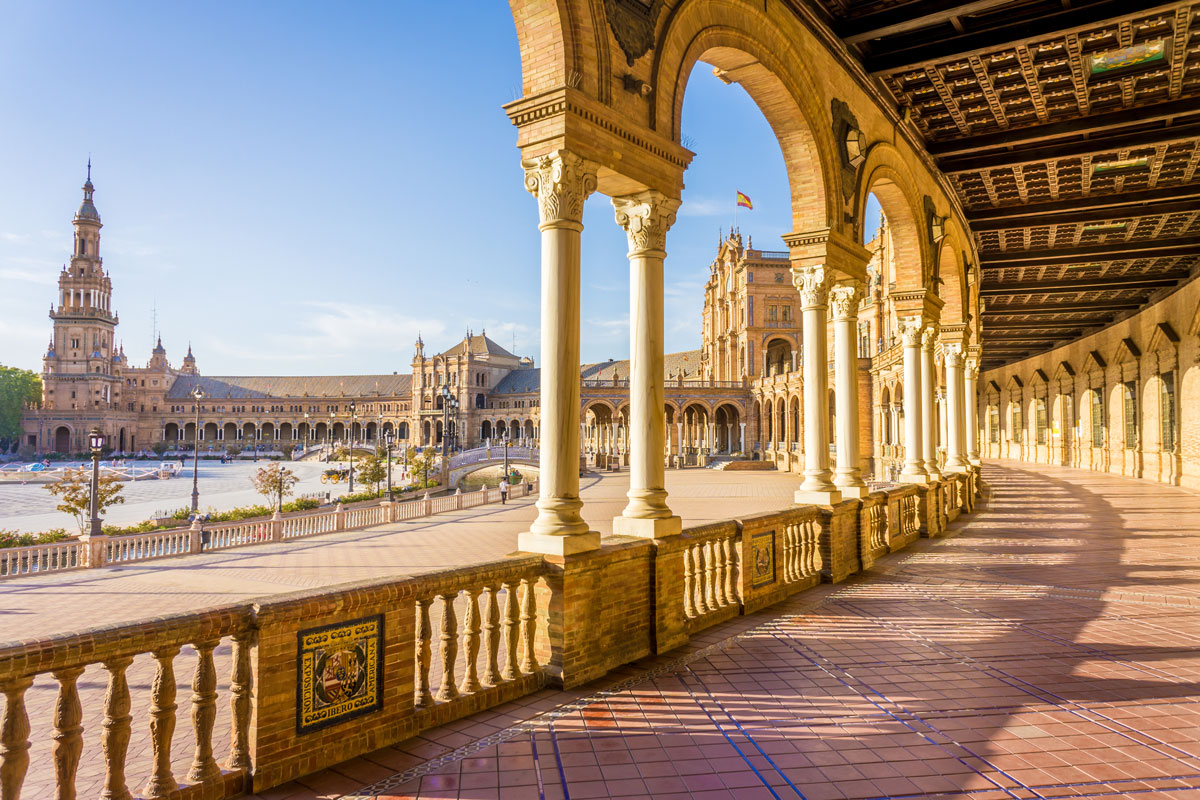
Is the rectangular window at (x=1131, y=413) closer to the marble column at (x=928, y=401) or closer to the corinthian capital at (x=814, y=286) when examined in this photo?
the marble column at (x=928, y=401)

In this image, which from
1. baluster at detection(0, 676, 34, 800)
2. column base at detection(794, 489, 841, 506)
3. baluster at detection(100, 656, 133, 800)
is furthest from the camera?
column base at detection(794, 489, 841, 506)

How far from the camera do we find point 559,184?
5.59 meters

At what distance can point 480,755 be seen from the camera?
3980mm

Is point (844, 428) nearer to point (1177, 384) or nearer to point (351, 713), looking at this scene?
point (351, 713)

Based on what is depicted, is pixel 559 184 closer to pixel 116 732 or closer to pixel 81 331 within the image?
pixel 116 732

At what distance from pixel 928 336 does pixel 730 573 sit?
9.42 meters

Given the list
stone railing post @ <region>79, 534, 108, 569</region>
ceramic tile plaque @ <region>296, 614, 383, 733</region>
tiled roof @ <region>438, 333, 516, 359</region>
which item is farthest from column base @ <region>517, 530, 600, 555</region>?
tiled roof @ <region>438, 333, 516, 359</region>

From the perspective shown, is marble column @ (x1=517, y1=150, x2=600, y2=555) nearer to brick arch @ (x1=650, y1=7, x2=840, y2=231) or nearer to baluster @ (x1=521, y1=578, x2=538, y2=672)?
baluster @ (x1=521, y1=578, x2=538, y2=672)

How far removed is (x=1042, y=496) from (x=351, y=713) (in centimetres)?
2150

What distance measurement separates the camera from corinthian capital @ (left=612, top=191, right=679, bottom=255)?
6.50 metres

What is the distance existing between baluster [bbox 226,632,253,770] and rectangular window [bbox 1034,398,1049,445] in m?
43.4

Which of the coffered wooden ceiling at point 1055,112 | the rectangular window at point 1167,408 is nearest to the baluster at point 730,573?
the coffered wooden ceiling at point 1055,112

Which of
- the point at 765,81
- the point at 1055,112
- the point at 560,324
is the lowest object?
the point at 560,324

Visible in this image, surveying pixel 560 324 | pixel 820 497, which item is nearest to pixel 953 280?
pixel 820 497
